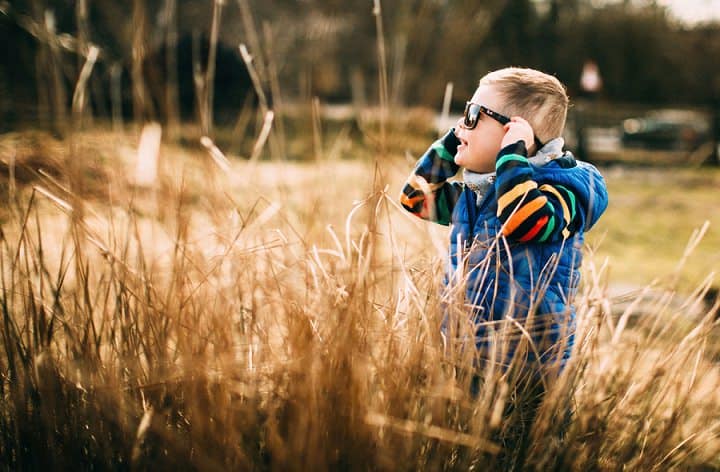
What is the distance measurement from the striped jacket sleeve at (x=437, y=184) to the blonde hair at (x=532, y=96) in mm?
229

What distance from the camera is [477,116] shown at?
1736 millimetres

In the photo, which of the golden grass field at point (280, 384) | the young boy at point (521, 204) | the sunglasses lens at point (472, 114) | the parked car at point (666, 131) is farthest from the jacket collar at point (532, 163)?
the parked car at point (666, 131)

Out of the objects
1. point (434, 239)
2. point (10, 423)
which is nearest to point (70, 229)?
point (10, 423)

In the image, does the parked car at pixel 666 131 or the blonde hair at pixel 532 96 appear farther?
the parked car at pixel 666 131

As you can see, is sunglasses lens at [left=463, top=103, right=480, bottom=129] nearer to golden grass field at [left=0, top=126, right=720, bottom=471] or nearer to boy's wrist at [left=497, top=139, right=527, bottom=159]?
boy's wrist at [left=497, top=139, right=527, bottom=159]

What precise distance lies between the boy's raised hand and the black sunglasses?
0.08ft

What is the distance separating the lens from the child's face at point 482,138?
1.72 metres

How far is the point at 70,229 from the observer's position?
1.54 m

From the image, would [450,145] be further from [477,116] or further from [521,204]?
[521,204]

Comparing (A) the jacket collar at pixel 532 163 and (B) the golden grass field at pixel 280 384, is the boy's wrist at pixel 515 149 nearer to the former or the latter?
(A) the jacket collar at pixel 532 163

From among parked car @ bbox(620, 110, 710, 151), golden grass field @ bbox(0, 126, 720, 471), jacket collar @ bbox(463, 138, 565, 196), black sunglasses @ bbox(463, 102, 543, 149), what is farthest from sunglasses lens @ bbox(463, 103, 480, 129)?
parked car @ bbox(620, 110, 710, 151)

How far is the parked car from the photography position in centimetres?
Result: 1569

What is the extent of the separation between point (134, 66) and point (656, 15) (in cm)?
2455

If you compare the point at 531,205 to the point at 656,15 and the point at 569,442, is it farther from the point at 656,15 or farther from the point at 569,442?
the point at 656,15
